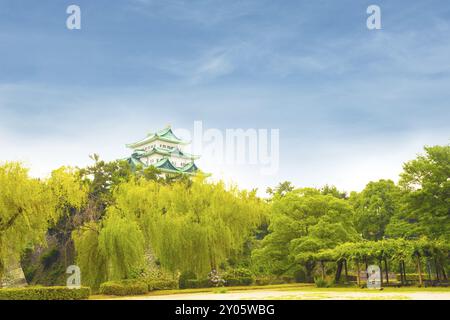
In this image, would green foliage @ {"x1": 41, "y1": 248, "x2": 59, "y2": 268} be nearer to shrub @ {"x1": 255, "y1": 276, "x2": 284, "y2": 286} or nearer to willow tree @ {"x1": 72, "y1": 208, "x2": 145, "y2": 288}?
willow tree @ {"x1": 72, "y1": 208, "x2": 145, "y2": 288}

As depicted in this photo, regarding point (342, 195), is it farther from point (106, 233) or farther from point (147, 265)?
point (106, 233)

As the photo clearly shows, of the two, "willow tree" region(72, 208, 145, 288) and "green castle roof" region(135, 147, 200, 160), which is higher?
"green castle roof" region(135, 147, 200, 160)

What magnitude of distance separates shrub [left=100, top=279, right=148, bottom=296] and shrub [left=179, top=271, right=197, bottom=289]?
375 centimetres

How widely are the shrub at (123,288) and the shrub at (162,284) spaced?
6.48 feet

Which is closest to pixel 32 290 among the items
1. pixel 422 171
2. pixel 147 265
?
pixel 147 265

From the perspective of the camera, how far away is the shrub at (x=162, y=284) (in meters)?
26.8

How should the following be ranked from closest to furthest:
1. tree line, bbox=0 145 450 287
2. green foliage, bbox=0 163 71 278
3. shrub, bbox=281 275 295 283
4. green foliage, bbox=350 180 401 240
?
1. green foliage, bbox=0 163 71 278
2. tree line, bbox=0 145 450 287
3. shrub, bbox=281 275 295 283
4. green foliage, bbox=350 180 401 240

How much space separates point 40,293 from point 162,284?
29.6ft

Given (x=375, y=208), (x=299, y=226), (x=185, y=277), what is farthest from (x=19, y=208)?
(x=375, y=208)

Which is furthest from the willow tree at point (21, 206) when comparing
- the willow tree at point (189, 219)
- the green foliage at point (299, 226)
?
the green foliage at point (299, 226)

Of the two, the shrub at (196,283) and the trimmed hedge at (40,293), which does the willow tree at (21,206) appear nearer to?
the trimmed hedge at (40,293)

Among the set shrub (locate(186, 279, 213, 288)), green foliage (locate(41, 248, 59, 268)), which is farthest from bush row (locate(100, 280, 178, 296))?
green foliage (locate(41, 248, 59, 268))

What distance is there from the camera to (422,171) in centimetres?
2602

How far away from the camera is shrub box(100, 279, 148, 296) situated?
23400 millimetres
